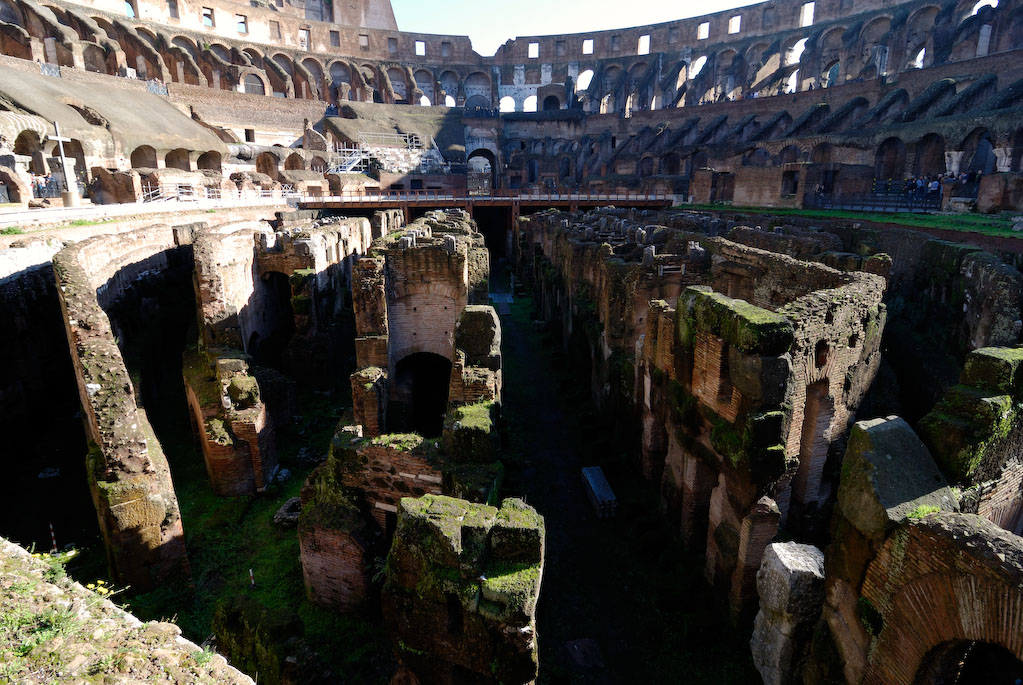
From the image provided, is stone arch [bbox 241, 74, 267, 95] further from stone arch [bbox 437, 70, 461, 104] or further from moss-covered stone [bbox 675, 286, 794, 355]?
moss-covered stone [bbox 675, 286, 794, 355]

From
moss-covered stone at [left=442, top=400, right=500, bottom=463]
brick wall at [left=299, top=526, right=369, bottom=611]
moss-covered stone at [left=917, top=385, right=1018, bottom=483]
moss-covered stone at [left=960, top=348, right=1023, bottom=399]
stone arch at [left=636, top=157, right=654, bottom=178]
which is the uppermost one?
stone arch at [left=636, top=157, right=654, bottom=178]

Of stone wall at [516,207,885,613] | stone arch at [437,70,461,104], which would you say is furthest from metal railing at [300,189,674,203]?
stone arch at [437,70,461,104]

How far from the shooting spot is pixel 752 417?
5.78 meters

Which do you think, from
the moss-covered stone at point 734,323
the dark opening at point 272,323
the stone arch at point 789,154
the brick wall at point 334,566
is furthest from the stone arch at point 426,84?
the brick wall at point 334,566

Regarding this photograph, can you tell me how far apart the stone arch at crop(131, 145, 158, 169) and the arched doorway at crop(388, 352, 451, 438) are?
27.4m

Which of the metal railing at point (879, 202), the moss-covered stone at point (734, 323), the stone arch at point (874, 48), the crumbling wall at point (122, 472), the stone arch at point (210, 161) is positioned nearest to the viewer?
the moss-covered stone at point (734, 323)

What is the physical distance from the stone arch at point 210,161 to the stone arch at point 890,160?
36032 mm

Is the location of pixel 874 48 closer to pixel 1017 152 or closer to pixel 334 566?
pixel 1017 152

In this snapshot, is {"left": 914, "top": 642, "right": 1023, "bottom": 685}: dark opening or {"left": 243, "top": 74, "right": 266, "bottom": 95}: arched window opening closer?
{"left": 914, "top": 642, "right": 1023, "bottom": 685}: dark opening

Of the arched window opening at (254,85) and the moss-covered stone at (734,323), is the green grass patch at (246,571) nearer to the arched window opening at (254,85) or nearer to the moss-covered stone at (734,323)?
the moss-covered stone at (734,323)

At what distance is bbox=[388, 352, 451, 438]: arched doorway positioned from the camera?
1068cm

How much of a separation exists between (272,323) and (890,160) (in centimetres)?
2879

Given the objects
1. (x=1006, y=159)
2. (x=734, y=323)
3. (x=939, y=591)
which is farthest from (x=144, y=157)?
(x=1006, y=159)

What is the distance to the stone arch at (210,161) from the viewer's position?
34.9 m
